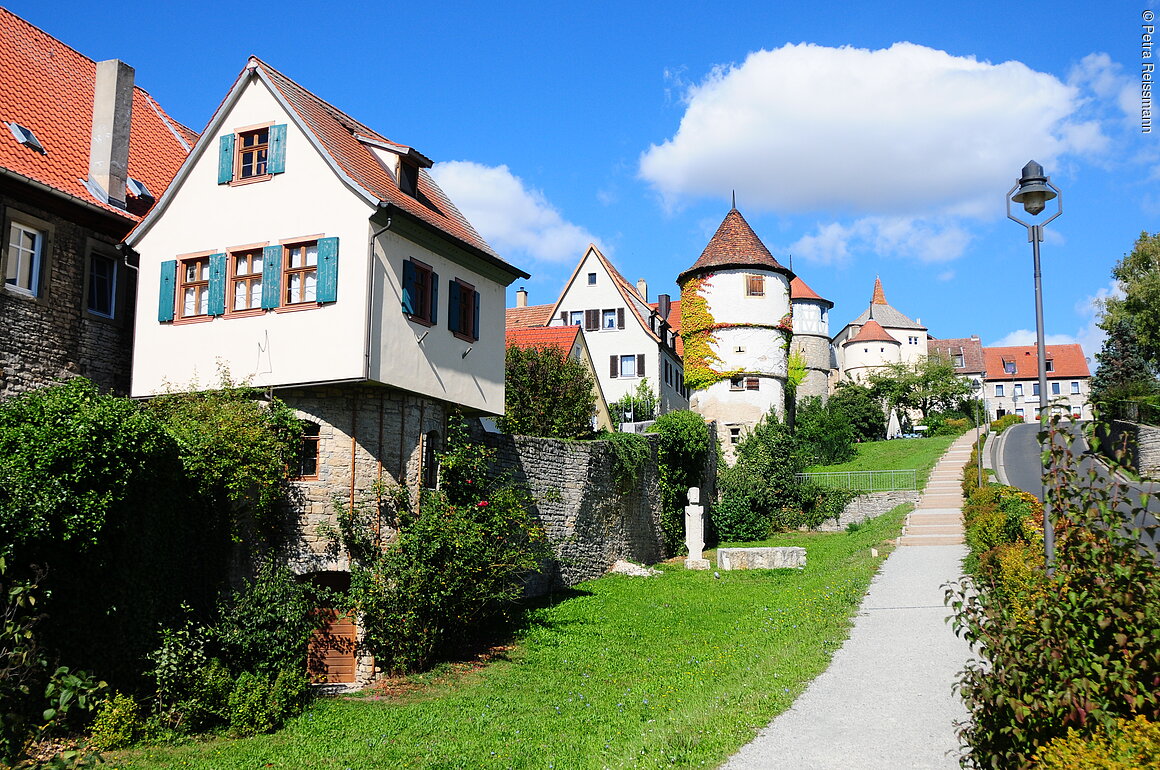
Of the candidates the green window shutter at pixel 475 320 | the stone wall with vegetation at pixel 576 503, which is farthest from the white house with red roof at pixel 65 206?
the stone wall with vegetation at pixel 576 503

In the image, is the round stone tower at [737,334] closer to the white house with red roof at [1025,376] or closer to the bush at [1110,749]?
the bush at [1110,749]

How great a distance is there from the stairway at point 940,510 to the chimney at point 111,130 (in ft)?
73.9

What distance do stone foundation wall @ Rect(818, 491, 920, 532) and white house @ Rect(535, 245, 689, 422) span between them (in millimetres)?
10324

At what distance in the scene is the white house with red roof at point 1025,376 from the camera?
94.5 metres

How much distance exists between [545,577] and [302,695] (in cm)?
882

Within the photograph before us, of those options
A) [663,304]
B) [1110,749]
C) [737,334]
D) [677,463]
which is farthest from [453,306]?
[663,304]

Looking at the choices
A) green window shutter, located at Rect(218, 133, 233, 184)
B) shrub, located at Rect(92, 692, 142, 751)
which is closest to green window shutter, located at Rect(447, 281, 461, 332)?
green window shutter, located at Rect(218, 133, 233, 184)

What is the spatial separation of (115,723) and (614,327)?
3492 centimetres

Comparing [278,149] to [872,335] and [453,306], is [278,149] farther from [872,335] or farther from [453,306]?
[872,335]

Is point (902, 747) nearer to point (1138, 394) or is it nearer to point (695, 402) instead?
point (695, 402)

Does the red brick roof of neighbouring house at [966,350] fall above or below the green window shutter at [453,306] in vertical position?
above

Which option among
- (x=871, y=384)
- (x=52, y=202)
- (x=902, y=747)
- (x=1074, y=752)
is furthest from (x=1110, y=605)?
(x=871, y=384)

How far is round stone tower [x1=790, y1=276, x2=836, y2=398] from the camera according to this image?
260 ft

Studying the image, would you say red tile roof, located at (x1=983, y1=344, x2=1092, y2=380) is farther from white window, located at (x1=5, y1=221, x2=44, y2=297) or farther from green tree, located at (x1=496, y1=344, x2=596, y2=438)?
white window, located at (x1=5, y1=221, x2=44, y2=297)
